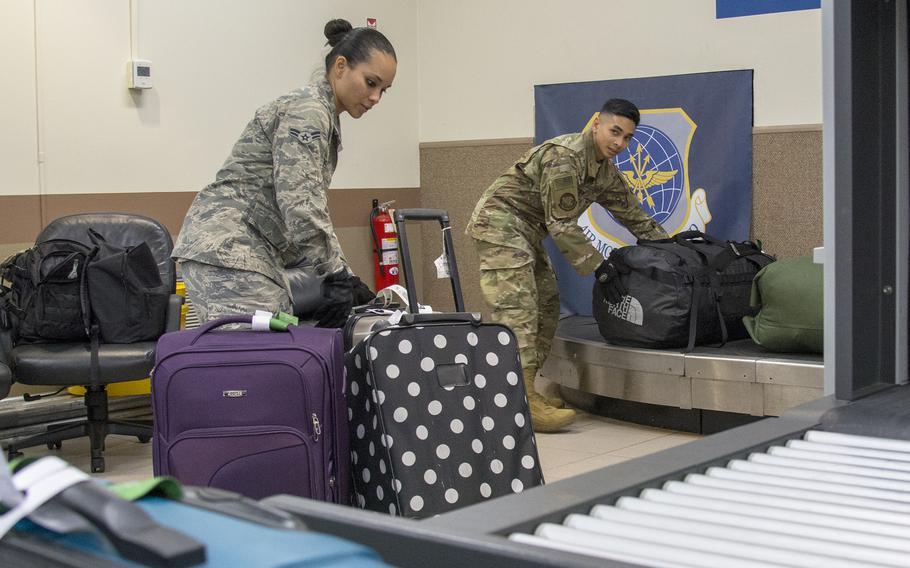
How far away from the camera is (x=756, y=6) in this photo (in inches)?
248

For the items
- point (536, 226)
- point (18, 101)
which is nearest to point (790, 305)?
point (536, 226)

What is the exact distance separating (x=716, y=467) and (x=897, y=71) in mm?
1174

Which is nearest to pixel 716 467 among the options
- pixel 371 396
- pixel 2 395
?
pixel 371 396

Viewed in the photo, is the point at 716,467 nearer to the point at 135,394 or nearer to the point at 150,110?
the point at 135,394

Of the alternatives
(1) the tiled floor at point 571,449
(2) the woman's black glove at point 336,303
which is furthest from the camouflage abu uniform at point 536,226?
(2) the woman's black glove at point 336,303

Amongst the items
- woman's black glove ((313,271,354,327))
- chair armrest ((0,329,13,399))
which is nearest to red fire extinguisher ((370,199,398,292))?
chair armrest ((0,329,13,399))

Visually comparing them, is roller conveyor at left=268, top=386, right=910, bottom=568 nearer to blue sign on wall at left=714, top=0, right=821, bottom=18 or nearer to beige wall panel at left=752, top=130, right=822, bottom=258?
beige wall panel at left=752, top=130, right=822, bottom=258

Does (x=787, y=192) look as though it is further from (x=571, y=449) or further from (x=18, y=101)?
(x=18, y=101)

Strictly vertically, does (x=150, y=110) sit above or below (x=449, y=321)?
above

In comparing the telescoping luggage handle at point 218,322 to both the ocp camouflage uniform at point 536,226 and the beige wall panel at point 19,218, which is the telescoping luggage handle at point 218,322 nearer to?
the ocp camouflage uniform at point 536,226

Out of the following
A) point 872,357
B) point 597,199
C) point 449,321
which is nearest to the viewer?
point 872,357

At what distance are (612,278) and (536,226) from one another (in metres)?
0.50

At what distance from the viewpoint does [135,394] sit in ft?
17.1

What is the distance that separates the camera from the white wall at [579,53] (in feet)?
20.4
